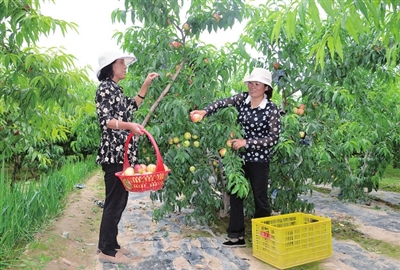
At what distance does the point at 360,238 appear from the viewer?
3.76 meters

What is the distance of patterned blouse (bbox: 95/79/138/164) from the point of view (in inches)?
104

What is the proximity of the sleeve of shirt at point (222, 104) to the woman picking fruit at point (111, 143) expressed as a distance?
69 cm

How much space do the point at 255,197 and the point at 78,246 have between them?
4.98ft

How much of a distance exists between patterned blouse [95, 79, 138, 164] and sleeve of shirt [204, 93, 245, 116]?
72 cm

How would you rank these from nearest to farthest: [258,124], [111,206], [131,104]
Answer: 1. [111,206]
2. [131,104]
3. [258,124]

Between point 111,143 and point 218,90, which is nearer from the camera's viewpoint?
point 111,143

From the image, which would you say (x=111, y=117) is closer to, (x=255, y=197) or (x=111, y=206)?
(x=111, y=206)

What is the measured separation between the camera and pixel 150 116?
3.41 meters

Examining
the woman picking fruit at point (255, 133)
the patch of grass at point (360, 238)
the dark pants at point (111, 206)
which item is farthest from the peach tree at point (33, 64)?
the patch of grass at point (360, 238)

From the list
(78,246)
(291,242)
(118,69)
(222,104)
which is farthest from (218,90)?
(78,246)

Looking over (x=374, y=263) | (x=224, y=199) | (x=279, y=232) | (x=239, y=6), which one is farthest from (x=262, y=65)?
(x=374, y=263)

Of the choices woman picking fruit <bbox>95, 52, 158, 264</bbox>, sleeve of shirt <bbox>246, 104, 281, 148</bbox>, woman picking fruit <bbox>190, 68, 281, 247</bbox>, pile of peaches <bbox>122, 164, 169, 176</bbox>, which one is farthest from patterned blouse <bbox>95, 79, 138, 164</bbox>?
sleeve of shirt <bbox>246, 104, 281, 148</bbox>

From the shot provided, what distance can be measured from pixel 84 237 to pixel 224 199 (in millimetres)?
1414

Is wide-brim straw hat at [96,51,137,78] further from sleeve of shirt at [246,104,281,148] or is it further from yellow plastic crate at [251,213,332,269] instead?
yellow plastic crate at [251,213,332,269]
